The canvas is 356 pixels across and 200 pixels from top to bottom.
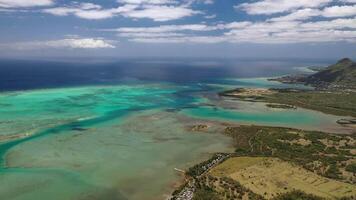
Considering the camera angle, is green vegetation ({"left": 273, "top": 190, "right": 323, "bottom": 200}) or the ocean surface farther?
the ocean surface

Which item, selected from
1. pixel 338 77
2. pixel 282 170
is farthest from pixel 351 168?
pixel 338 77

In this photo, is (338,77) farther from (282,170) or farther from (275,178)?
(275,178)

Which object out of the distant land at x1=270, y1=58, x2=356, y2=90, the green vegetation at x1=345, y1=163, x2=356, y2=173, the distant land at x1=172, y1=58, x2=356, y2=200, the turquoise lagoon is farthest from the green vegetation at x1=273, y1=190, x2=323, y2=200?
the distant land at x1=270, y1=58, x2=356, y2=90

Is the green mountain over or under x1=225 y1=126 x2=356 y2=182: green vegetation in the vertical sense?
over

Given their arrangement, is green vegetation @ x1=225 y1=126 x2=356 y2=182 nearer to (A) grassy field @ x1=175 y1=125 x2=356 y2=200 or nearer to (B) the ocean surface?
(A) grassy field @ x1=175 y1=125 x2=356 y2=200

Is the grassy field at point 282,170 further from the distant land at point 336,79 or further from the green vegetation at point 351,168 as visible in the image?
the distant land at point 336,79
